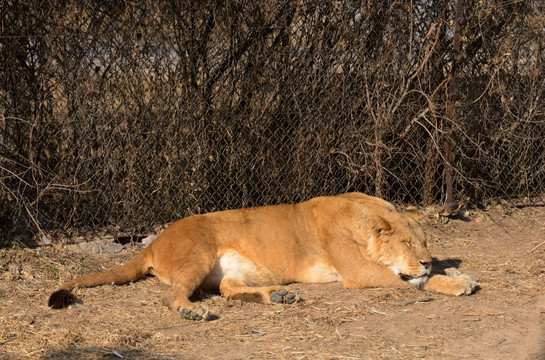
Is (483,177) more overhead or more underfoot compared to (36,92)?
more underfoot

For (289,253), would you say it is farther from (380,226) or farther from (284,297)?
(380,226)

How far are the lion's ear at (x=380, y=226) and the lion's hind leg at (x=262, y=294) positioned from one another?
31.6 inches

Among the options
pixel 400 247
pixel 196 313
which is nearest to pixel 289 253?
pixel 400 247

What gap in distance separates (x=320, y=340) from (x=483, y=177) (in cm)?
426

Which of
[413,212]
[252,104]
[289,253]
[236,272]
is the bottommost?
[236,272]

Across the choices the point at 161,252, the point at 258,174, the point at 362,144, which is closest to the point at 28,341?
the point at 161,252

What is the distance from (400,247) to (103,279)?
218 centimetres

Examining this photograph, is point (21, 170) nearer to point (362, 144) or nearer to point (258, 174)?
point (258, 174)

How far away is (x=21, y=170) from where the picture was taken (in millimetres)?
6082

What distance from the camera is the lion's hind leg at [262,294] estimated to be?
5121 millimetres

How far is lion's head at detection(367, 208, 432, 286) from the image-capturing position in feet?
17.5

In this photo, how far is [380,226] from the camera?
541 cm

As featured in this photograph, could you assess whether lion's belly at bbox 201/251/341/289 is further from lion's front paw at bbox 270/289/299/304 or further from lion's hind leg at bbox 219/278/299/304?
lion's front paw at bbox 270/289/299/304

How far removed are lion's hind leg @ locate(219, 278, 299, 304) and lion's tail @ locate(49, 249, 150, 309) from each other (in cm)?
68
